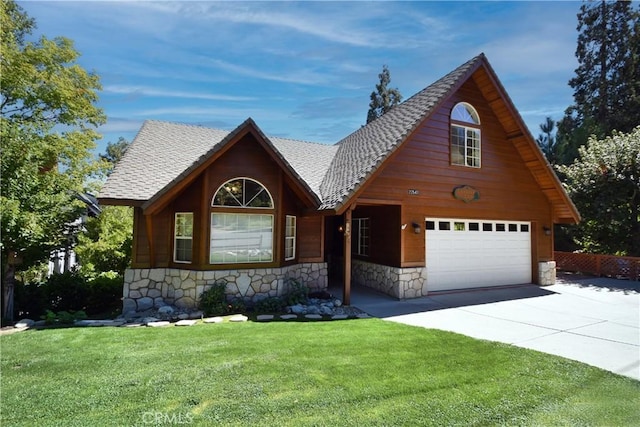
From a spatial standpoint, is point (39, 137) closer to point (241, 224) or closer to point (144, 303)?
point (144, 303)

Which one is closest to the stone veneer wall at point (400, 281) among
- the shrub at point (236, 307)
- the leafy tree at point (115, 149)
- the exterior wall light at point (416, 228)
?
the exterior wall light at point (416, 228)

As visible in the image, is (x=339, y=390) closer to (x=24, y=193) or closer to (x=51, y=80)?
(x=24, y=193)

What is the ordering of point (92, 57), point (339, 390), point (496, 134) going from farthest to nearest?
point (92, 57), point (496, 134), point (339, 390)

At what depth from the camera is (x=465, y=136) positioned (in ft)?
36.2

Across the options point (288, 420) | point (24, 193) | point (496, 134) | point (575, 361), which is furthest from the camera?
point (496, 134)

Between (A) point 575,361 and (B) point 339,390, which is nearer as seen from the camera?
(B) point 339,390

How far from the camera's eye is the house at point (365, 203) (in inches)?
335

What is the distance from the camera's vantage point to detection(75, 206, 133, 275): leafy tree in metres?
10.9

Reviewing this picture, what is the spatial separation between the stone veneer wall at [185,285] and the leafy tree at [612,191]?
47.7ft

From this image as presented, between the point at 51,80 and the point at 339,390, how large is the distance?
14.1 meters

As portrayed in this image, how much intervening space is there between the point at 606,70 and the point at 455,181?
2342cm

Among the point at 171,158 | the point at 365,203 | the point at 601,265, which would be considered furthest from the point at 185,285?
the point at 601,265

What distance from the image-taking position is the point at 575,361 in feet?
16.2

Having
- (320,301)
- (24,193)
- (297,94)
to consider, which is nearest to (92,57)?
(24,193)
